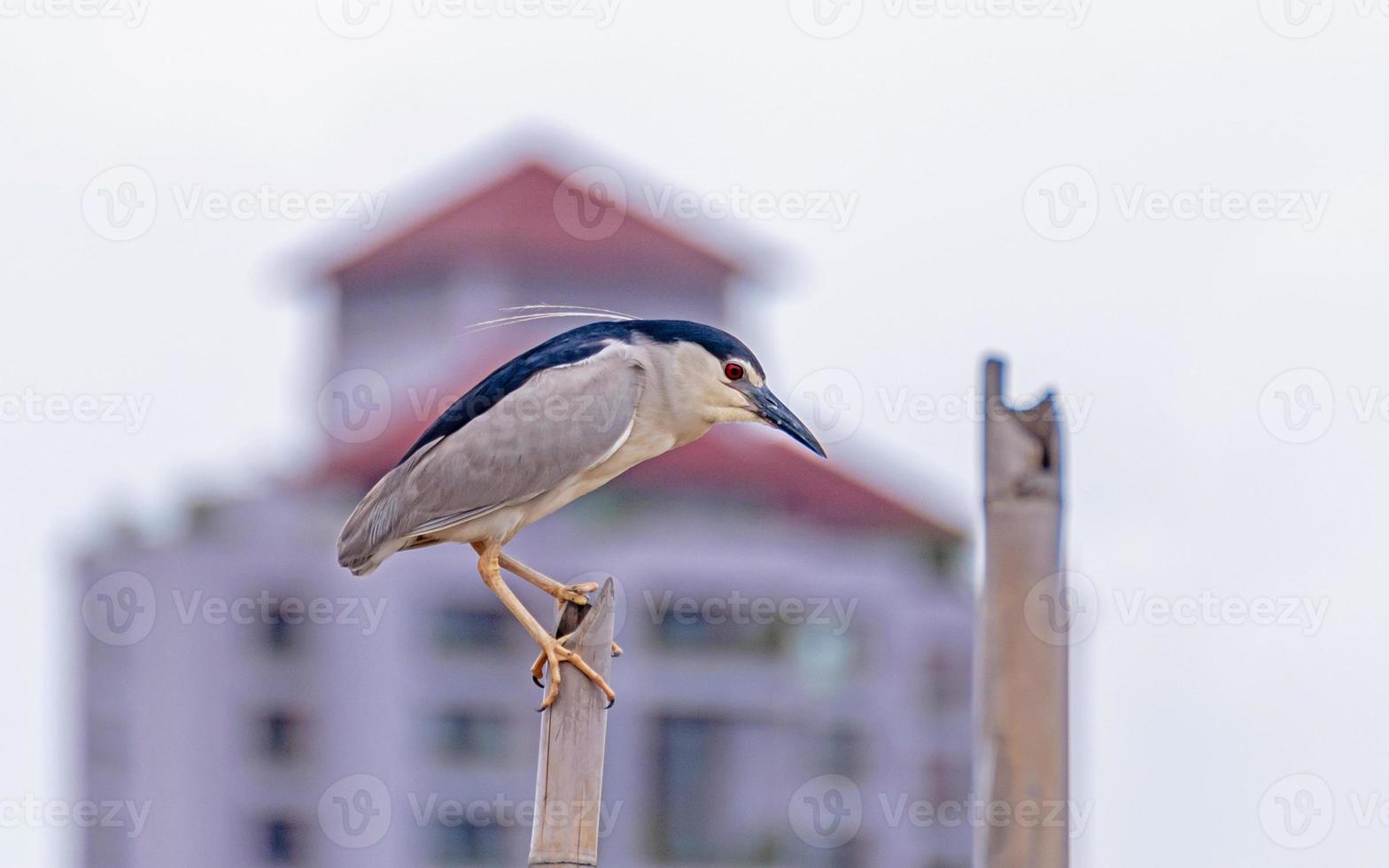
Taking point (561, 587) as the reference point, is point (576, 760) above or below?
below

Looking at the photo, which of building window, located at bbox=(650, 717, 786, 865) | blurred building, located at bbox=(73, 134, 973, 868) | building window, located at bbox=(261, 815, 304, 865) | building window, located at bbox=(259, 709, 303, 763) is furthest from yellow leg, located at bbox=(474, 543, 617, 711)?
building window, located at bbox=(261, 815, 304, 865)

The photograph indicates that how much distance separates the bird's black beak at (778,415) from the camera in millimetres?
6902

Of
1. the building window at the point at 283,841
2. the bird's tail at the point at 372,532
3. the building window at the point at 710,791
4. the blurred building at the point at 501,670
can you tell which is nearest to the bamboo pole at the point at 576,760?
the bird's tail at the point at 372,532

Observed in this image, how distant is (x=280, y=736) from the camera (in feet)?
157

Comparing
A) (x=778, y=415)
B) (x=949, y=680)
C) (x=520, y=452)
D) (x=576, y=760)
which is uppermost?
(x=949, y=680)

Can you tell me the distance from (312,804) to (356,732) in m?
2.35

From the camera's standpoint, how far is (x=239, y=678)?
157 feet

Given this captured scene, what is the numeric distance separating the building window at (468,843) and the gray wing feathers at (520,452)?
41.6m

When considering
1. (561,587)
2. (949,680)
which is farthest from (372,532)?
(949,680)

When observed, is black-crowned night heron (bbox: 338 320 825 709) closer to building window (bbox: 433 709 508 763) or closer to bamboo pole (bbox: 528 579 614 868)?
bamboo pole (bbox: 528 579 614 868)

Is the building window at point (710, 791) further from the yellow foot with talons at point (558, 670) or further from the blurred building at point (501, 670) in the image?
the yellow foot with talons at point (558, 670)

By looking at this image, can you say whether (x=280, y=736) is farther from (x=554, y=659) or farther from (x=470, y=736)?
(x=554, y=659)

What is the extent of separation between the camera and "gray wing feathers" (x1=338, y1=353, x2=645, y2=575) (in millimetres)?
6750

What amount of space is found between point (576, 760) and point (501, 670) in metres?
41.1
